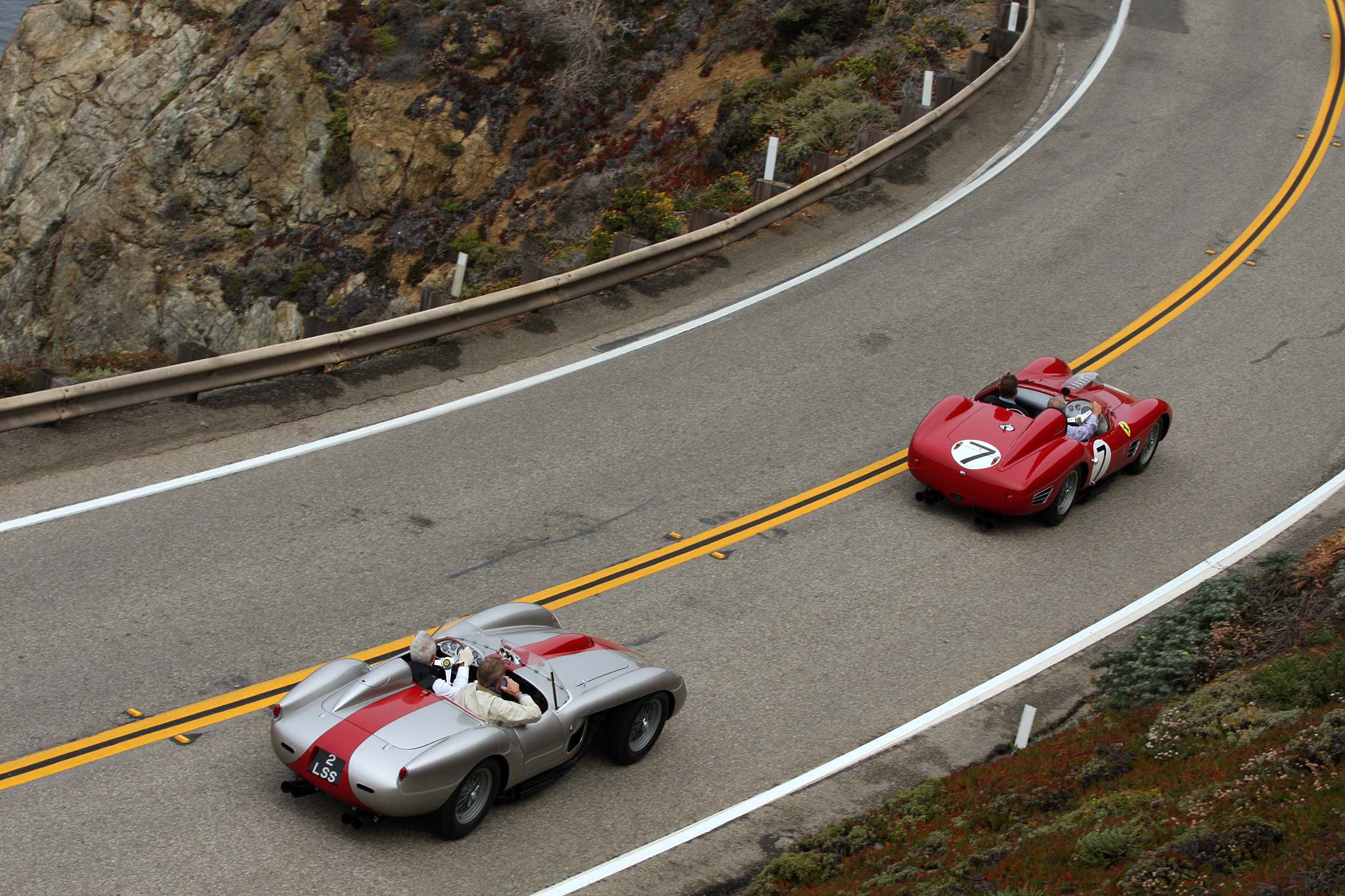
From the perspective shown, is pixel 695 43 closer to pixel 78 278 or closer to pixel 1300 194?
pixel 1300 194

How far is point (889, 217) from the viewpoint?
1795 cm

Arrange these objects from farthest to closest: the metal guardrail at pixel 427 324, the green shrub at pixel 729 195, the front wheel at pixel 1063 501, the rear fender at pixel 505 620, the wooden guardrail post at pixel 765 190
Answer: the green shrub at pixel 729 195 → the wooden guardrail post at pixel 765 190 → the front wheel at pixel 1063 501 → the metal guardrail at pixel 427 324 → the rear fender at pixel 505 620

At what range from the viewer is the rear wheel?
41.5 feet

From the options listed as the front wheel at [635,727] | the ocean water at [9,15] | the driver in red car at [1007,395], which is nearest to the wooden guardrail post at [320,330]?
A: the front wheel at [635,727]

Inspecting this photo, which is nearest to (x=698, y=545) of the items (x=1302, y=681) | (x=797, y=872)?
(x=797, y=872)

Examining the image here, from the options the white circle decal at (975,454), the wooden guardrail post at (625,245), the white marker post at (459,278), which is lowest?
the white circle decal at (975,454)

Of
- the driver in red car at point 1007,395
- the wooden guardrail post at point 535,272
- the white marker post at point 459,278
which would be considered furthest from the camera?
the white marker post at point 459,278

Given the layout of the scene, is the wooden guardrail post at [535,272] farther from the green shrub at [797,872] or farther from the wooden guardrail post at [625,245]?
the green shrub at [797,872]

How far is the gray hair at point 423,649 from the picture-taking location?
768 centimetres

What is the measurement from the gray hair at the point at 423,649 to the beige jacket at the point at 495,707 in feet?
0.98

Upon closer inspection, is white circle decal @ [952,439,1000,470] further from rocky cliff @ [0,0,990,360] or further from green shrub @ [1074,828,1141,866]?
rocky cliff @ [0,0,990,360]

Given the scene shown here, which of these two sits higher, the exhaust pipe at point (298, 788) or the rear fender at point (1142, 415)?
the rear fender at point (1142, 415)

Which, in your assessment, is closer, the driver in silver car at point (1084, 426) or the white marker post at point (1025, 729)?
the white marker post at point (1025, 729)

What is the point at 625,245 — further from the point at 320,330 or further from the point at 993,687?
the point at 993,687
